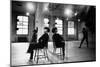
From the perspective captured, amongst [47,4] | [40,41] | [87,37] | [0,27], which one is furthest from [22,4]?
[87,37]

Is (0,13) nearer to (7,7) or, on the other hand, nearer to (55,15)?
(7,7)

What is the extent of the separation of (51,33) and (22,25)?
2.50ft

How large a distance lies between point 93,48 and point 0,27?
2.43 m

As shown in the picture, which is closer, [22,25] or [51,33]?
[22,25]

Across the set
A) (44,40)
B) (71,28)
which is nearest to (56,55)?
(44,40)

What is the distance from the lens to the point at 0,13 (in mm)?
2041

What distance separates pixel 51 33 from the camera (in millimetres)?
2664

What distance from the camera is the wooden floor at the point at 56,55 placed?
2471mm

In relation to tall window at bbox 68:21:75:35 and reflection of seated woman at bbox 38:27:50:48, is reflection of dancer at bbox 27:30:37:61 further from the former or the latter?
tall window at bbox 68:21:75:35

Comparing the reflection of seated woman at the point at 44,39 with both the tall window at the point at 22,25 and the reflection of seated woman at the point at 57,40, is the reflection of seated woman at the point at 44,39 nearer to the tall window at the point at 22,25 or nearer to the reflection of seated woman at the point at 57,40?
the reflection of seated woman at the point at 57,40

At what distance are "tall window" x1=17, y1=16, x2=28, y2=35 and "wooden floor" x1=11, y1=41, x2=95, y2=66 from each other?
0.30m

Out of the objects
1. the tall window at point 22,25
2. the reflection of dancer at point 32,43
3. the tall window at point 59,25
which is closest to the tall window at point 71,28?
the tall window at point 59,25

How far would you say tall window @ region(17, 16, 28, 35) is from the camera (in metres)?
2.48

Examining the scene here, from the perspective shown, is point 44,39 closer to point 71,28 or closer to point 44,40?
point 44,40
